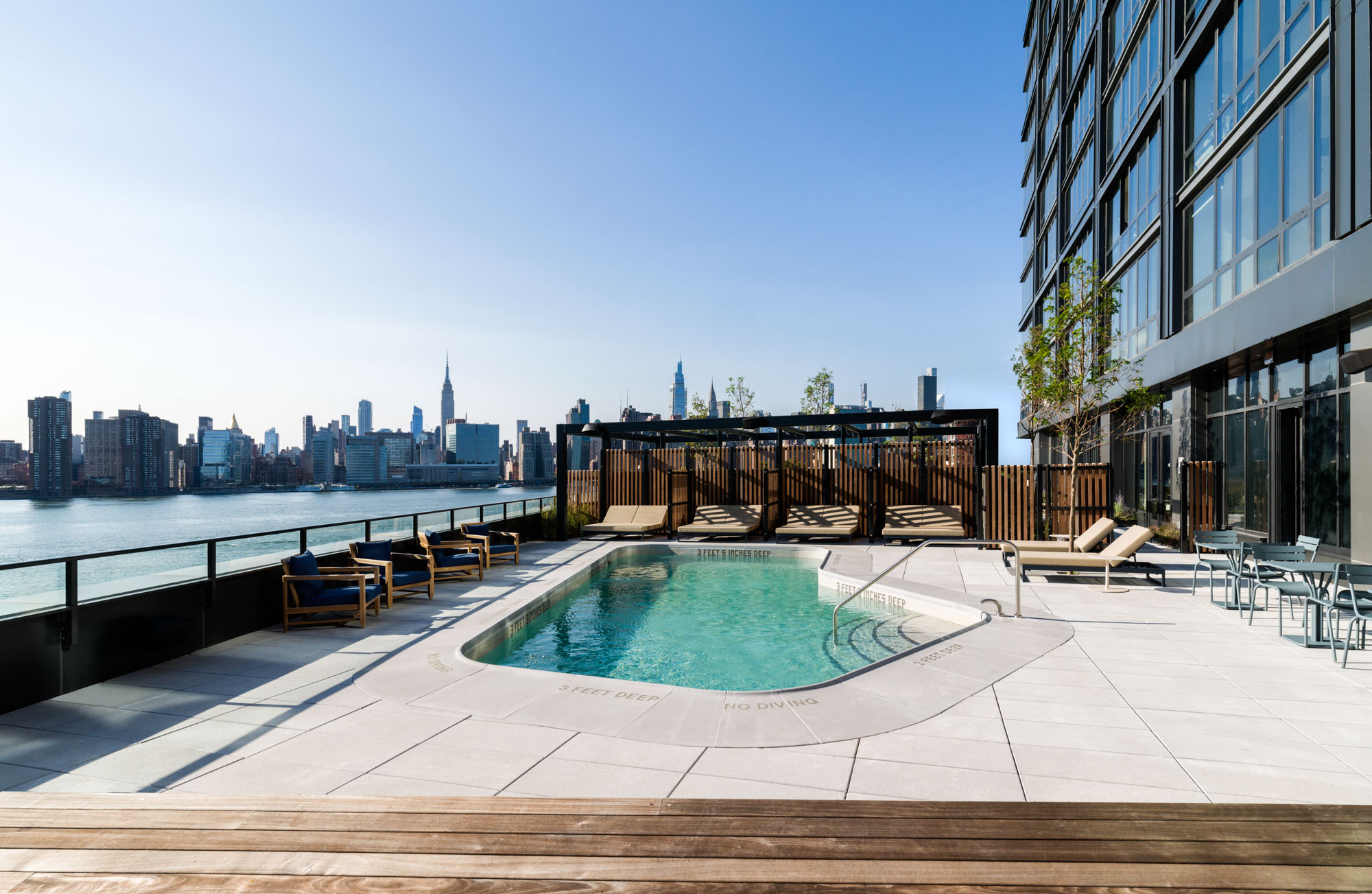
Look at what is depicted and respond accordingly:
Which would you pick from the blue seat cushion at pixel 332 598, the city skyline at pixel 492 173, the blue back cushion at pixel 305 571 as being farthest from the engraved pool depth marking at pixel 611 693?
the city skyline at pixel 492 173

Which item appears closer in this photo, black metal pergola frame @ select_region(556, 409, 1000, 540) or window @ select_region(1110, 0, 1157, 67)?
black metal pergola frame @ select_region(556, 409, 1000, 540)

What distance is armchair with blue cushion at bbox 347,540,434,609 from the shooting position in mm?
8031

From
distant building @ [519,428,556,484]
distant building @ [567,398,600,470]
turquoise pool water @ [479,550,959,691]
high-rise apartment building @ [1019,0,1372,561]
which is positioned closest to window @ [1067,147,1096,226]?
high-rise apartment building @ [1019,0,1372,561]

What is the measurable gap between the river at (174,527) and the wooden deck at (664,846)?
403 cm

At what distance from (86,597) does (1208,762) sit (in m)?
7.48

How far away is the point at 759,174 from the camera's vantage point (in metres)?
17.9

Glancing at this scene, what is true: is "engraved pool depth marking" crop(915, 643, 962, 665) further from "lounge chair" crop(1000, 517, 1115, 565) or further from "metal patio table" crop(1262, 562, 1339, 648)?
"lounge chair" crop(1000, 517, 1115, 565)

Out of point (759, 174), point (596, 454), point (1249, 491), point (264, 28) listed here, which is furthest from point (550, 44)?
point (1249, 491)

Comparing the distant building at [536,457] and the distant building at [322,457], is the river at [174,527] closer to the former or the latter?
the distant building at [536,457]

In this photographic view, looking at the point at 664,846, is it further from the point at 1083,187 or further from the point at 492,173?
the point at 1083,187

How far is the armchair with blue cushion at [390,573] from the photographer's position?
8031 mm

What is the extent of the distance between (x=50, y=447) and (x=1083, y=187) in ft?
255

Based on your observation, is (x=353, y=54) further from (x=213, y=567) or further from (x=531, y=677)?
(x=531, y=677)

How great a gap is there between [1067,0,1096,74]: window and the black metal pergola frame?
13699 mm
